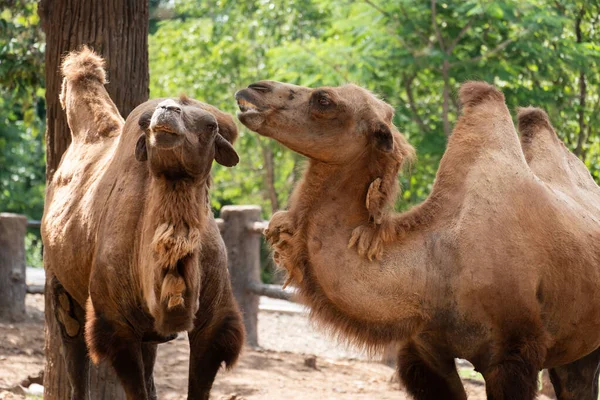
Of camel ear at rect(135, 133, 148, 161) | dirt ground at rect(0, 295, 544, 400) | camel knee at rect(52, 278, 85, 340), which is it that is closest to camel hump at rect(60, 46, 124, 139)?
camel knee at rect(52, 278, 85, 340)

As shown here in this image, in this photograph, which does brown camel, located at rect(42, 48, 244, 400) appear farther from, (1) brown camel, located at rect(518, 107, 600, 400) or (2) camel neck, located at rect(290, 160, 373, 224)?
(1) brown camel, located at rect(518, 107, 600, 400)

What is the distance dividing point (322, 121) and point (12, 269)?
7875mm

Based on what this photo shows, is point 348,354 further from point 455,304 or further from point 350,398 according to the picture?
point 455,304

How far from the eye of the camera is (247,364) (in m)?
9.73

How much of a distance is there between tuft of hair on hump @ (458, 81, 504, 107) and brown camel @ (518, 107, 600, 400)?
2.11 ft

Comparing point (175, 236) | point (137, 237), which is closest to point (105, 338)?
point (137, 237)

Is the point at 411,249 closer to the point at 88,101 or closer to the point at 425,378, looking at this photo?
the point at 425,378

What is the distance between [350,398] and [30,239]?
756 inches

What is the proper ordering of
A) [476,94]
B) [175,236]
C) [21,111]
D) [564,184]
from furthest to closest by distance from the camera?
[21,111], [564,184], [476,94], [175,236]

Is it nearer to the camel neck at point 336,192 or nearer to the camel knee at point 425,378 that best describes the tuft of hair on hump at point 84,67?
the camel neck at point 336,192

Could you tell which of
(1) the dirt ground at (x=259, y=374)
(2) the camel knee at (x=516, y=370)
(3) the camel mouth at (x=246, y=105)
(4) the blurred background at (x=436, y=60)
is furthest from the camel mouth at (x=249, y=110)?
(4) the blurred background at (x=436, y=60)

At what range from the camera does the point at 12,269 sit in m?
11.7

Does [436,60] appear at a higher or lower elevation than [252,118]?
higher

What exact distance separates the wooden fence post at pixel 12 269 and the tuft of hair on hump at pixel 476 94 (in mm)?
7615
